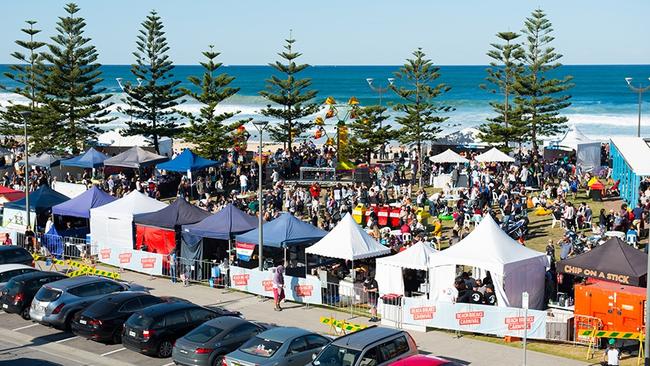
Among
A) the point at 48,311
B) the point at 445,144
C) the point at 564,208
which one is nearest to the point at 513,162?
the point at 445,144

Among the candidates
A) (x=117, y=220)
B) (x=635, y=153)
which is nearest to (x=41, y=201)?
(x=117, y=220)

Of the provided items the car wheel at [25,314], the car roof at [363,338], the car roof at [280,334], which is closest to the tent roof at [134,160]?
the car wheel at [25,314]

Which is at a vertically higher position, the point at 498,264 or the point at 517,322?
the point at 498,264

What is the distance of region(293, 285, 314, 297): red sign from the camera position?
20.5 metres

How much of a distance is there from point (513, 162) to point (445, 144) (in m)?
8.05

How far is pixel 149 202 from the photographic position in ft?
88.0

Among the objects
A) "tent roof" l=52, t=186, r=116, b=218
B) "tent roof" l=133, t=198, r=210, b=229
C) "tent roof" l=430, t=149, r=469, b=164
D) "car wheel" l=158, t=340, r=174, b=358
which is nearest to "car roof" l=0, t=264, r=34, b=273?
"tent roof" l=133, t=198, r=210, b=229

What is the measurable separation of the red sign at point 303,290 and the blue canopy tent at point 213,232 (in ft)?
11.4

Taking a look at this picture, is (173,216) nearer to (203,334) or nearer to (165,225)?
(165,225)

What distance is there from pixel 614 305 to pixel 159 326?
8931mm

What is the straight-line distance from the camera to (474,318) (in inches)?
703

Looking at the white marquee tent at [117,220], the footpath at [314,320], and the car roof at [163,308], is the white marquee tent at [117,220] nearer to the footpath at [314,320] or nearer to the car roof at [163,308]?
the footpath at [314,320]

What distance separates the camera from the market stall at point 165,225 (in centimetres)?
2486

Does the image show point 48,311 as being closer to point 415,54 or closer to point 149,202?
point 149,202
